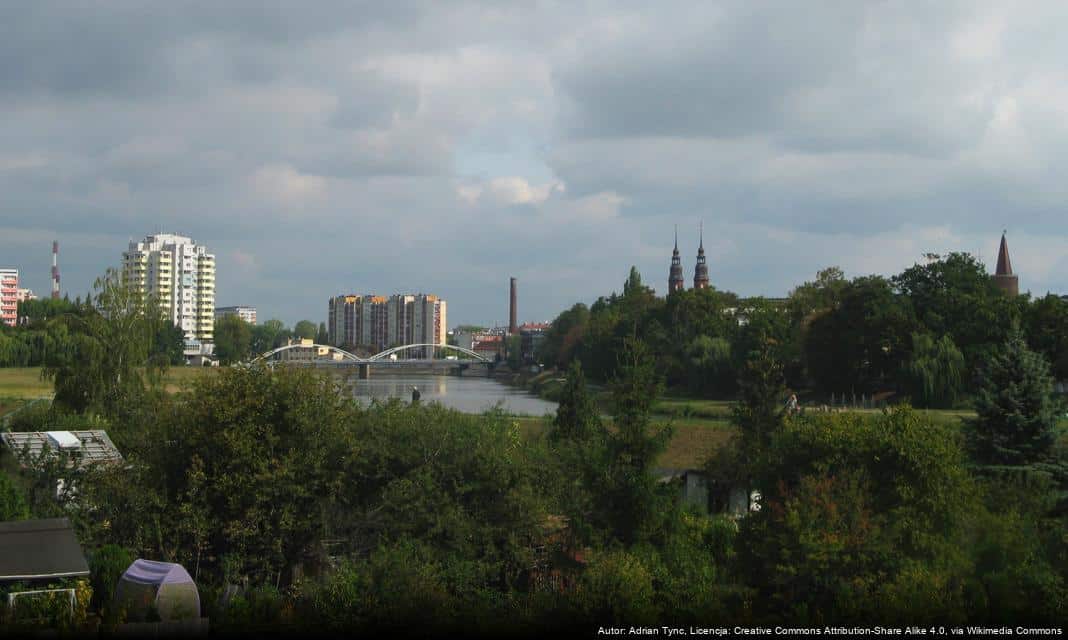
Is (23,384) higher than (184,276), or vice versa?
(184,276)

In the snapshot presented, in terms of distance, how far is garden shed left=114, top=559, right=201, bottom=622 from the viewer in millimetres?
11477

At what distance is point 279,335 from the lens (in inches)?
6791

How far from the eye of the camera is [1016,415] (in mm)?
20297

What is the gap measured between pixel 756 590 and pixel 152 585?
7817 mm

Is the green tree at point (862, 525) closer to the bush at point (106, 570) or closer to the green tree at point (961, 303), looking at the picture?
the bush at point (106, 570)

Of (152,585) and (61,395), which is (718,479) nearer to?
(152,585)

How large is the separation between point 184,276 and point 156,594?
411 feet

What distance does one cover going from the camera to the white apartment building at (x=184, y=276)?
12788 cm

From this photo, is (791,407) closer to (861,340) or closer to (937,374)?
(937,374)

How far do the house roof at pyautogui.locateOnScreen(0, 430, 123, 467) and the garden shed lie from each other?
615 cm

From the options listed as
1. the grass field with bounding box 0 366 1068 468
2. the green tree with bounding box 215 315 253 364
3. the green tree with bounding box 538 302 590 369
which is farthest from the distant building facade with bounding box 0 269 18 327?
the grass field with bounding box 0 366 1068 468

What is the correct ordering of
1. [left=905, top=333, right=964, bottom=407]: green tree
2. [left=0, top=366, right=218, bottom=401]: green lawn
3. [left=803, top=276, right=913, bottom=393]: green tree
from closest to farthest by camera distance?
[left=905, top=333, right=964, bottom=407]: green tree → [left=0, top=366, right=218, bottom=401]: green lawn → [left=803, top=276, right=913, bottom=393]: green tree

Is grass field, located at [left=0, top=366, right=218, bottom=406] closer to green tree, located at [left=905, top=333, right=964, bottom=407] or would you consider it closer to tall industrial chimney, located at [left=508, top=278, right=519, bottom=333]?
green tree, located at [left=905, top=333, right=964, bottom=407]

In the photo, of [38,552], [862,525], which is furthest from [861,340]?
[38,552]
